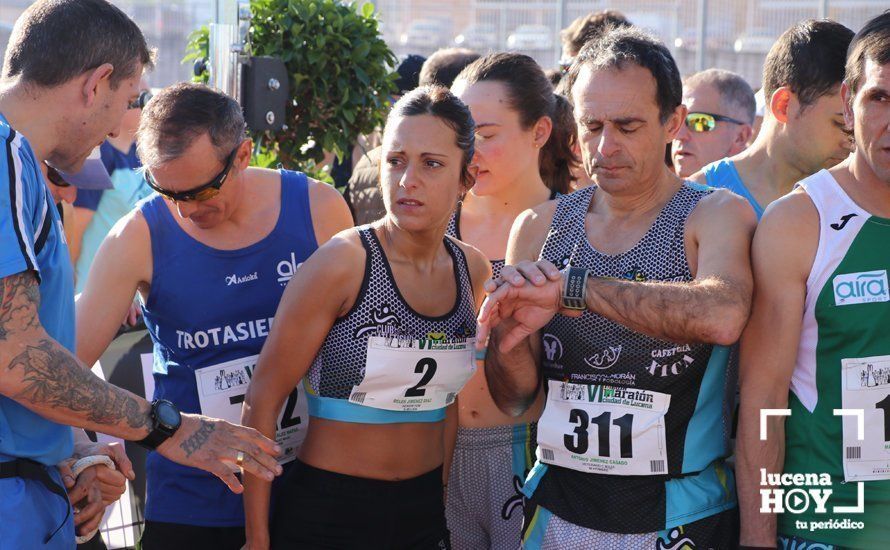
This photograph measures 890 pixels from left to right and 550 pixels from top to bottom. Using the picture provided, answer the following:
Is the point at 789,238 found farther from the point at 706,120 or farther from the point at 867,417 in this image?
the point at 706,120

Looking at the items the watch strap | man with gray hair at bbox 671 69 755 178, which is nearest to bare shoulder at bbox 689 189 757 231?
the watch strap

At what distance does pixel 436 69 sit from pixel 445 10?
7.02m

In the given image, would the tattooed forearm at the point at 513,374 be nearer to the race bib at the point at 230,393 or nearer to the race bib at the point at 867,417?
the race bib at the point at 230,393

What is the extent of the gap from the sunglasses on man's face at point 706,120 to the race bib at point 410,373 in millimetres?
3207

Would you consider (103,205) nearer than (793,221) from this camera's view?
No

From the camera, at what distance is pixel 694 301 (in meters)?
2.63

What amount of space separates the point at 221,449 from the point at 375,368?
1.65ft

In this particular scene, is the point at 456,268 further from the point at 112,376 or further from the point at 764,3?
the point at 764,3

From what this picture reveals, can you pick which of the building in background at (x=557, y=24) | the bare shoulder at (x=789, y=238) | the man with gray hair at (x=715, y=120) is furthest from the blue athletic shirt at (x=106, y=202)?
the building in background at (x=557, y=24)

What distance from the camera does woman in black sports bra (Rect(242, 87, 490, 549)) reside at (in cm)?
294

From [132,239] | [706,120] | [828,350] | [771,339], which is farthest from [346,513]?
[706,120]

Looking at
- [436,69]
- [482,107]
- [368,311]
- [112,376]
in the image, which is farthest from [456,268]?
[436,69]

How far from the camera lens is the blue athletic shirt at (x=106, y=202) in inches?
247

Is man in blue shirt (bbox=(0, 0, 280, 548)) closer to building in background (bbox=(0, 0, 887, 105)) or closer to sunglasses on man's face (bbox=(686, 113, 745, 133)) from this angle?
sunglasses on man's face (bbox=(686, 113, 745, 133))
